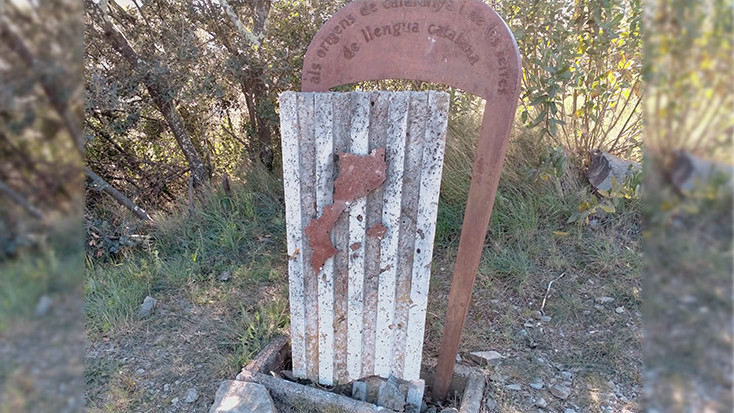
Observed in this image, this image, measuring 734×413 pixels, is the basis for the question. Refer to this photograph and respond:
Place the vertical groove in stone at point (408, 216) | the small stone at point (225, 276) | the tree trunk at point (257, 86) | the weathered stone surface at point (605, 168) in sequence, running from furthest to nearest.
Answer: the tree trunk at point (257, 86), the weathered stone surface at point (605, 168), the small stone at point (225, 276), the vertical groove in stone at point (408, 216)

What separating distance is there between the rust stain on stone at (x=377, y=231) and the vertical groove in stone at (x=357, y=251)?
3cm

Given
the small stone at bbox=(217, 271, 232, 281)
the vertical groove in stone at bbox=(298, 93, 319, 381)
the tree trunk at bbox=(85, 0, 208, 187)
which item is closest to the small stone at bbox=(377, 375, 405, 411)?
the vertical groove in stone at bbox=(298, 93, 319, 381)

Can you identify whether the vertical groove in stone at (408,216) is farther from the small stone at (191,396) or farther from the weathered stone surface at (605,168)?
the weathered stone surface at (605,168)

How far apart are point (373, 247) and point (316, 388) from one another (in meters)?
0.74

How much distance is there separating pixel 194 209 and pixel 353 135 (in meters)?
2.59

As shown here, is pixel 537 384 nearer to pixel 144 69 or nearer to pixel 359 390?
pixel 359 390

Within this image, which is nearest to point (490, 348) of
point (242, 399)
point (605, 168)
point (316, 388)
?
point (316, 388)

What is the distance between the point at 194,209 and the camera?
381 centimetres

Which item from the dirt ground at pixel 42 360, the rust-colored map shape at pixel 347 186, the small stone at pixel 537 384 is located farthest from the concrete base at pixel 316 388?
the dirt ground at pixel 42 360

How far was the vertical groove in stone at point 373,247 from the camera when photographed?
162 cm

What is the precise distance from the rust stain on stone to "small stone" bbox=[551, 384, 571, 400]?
3.85 feet

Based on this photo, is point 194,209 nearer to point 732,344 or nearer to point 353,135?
point 353,135

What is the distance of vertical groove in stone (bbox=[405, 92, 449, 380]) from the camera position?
1.59 meters

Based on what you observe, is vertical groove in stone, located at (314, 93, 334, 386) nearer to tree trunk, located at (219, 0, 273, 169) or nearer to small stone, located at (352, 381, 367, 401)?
small stone, located at (352, 381, 367, 401)
